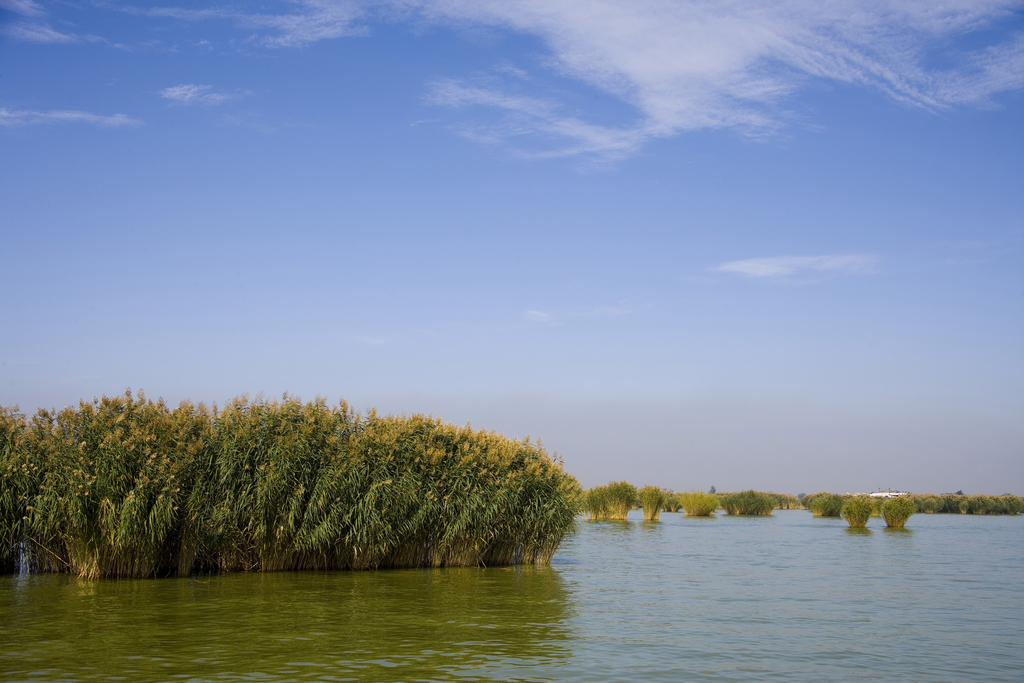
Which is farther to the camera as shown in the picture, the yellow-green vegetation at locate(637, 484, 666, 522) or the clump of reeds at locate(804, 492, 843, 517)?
the clump of reeds at locate(804, 492, 843, 517)

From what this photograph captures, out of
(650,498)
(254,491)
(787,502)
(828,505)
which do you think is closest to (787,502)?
(787,502)

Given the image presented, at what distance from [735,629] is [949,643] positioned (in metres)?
2.89

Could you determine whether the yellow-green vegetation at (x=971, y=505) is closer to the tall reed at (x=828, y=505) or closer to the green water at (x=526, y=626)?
the tall reed at (x=828, y=505)

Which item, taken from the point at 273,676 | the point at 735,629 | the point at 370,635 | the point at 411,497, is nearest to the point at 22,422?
the point at 411,497

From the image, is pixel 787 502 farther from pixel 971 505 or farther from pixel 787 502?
pixel 971 505

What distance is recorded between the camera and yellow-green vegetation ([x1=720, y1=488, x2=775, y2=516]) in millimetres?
61938

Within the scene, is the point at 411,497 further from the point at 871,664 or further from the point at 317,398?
the point at 871,664

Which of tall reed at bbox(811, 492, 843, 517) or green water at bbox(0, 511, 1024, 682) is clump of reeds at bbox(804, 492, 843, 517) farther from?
green water at bbox(0, 511, 1024, 682)

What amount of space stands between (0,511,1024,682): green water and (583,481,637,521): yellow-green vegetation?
25454 millimetres

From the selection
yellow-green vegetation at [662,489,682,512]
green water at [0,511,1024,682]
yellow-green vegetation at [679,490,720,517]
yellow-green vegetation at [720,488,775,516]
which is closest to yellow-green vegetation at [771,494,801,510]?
yellow-green vegetation at [662,489,682,512]

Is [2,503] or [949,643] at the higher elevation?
[2,503]

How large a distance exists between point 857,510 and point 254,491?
33.5 metres

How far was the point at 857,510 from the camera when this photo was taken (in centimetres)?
4097

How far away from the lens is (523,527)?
20438mm
